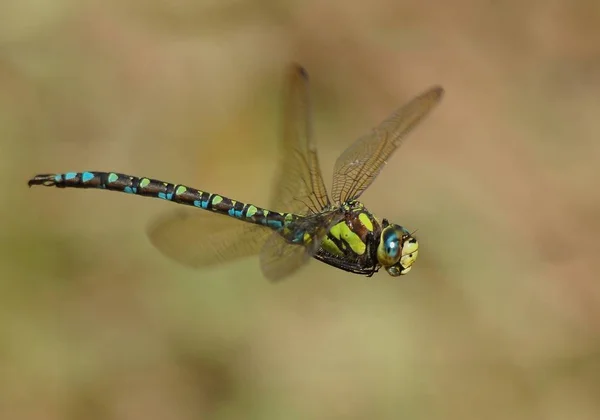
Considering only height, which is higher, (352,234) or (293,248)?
(352,234)

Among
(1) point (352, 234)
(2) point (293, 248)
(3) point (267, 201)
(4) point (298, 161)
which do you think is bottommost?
(2) point (293, 248)

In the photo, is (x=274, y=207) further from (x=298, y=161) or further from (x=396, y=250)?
(x=396, y=250)

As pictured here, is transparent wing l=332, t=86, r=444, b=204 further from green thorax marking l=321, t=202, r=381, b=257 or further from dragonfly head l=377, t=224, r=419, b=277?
dragonfly head l=377, t=224, r=419, b=277

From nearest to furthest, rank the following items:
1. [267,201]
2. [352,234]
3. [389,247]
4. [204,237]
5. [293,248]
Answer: [293,248]
[389,247]
[352,234]
[204,237]
[267,201]

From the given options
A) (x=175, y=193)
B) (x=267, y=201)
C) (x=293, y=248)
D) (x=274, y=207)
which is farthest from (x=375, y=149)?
(x=267, y=201)

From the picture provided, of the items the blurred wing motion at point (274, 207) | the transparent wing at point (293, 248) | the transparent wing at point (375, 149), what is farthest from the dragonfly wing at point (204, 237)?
the transparent wing at point (375, 149)

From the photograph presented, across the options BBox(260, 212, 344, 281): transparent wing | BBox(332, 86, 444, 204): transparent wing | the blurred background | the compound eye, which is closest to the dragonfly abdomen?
BBox(260, 212, 344, 281): transparent wing

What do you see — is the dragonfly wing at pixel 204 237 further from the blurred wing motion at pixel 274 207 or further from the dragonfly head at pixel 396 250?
the dragonfly head at pixel 396 250
